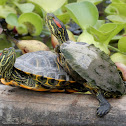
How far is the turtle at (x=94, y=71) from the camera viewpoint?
113cm

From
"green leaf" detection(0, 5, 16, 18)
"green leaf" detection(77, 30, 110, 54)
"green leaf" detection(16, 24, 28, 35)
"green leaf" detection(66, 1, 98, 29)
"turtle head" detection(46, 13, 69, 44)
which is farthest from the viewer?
"green leaf" detection(0, 5, 16, 18)

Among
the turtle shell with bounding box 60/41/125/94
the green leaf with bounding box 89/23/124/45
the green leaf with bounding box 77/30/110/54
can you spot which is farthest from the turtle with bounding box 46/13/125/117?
the green leaf with bounding box 77/30/110/54

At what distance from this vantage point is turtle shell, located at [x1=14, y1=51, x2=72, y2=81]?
1.23 meters

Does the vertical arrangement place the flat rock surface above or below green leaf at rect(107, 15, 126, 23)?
above

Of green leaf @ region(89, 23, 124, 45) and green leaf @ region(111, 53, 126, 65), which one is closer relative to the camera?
green leaf @ region(89, 23, 124, 45)

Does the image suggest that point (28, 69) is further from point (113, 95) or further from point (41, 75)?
point (113, 95)

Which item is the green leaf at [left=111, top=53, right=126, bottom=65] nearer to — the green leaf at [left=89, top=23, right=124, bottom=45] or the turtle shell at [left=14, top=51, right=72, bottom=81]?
the green leaf at [left=89, top=23, right=124, bottom=45]

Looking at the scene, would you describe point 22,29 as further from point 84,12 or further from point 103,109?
point 103,109

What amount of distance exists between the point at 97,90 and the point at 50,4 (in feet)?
4.09

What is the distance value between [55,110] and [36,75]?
0.66ft

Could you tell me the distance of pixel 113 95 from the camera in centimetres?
117

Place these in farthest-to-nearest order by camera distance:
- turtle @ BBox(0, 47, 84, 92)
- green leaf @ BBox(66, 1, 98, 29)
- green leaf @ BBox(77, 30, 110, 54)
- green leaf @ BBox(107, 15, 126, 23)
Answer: green leaf @ BBox(107, 15, 126, 23), green leaf @ BBox(66, 1, 98, 29), green leaf @ BBox(77, 30, 110, 54), turtle @ BBox(0, 47, 84, 92)

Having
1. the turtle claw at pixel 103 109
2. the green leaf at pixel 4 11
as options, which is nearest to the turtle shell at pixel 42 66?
the turtle claw at pixel 103 109

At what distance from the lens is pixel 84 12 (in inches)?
75.2
